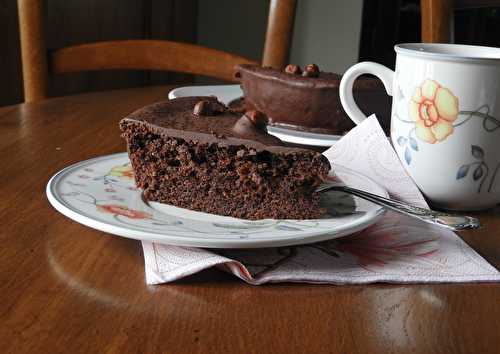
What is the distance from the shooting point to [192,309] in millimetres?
459

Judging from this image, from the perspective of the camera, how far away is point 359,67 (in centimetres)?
82

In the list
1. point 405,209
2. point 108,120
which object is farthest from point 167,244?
point 108,120

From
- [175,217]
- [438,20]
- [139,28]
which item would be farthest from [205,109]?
[139,28]

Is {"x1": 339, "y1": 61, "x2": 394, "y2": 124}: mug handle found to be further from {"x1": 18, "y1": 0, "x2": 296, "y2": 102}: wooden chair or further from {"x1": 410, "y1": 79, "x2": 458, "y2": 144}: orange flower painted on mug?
{"x1": 18, "y1": 0, "x2": 296, "y2": 102}: wooden chair

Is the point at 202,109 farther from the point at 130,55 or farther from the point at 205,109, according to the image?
the point at 130,55

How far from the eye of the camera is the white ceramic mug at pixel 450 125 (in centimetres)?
66

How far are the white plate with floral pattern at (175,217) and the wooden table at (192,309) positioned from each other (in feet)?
0.08

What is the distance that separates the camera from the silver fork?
1.92ft

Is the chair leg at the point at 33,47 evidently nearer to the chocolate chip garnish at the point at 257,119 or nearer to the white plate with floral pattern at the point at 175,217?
the white plate with floral pattern at the point at 175,217

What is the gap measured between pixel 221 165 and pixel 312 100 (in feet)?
1.12

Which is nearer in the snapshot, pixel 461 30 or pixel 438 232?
pixel 438 232

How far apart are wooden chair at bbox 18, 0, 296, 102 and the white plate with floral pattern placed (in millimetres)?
760

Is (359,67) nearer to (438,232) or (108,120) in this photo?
(438,232)

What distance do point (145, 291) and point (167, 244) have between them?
70mm
